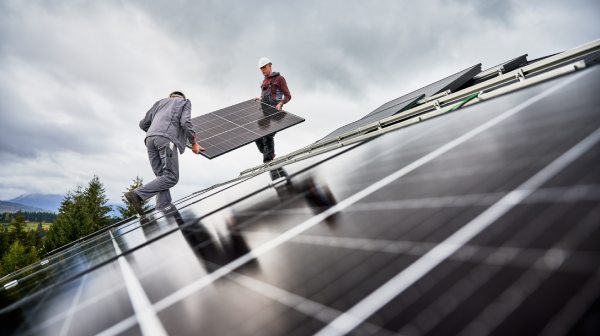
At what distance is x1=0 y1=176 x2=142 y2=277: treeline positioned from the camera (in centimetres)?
4500

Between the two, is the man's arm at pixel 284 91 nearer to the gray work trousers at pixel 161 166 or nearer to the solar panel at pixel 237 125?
the solar panel at pixel 237 125

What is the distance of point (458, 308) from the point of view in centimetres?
75

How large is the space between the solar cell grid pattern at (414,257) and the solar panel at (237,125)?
6559mm

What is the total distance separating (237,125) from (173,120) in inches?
132

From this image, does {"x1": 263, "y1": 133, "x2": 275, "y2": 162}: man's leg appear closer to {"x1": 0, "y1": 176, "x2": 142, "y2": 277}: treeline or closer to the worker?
the worker

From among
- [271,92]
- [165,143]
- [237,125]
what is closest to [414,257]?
[165,143]

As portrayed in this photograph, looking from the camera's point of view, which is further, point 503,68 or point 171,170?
point 503,68

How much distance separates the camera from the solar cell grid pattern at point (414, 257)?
0.75m

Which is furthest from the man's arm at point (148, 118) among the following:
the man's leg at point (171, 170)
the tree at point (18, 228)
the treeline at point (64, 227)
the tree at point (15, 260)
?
the tree at point (18, 228)

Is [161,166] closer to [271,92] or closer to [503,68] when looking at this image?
[271,92]

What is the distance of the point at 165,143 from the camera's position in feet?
23.1

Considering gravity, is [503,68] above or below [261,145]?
below

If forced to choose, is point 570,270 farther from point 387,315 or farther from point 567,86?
point 567,86

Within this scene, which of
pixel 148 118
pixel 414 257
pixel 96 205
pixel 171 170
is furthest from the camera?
pixel 96 205
